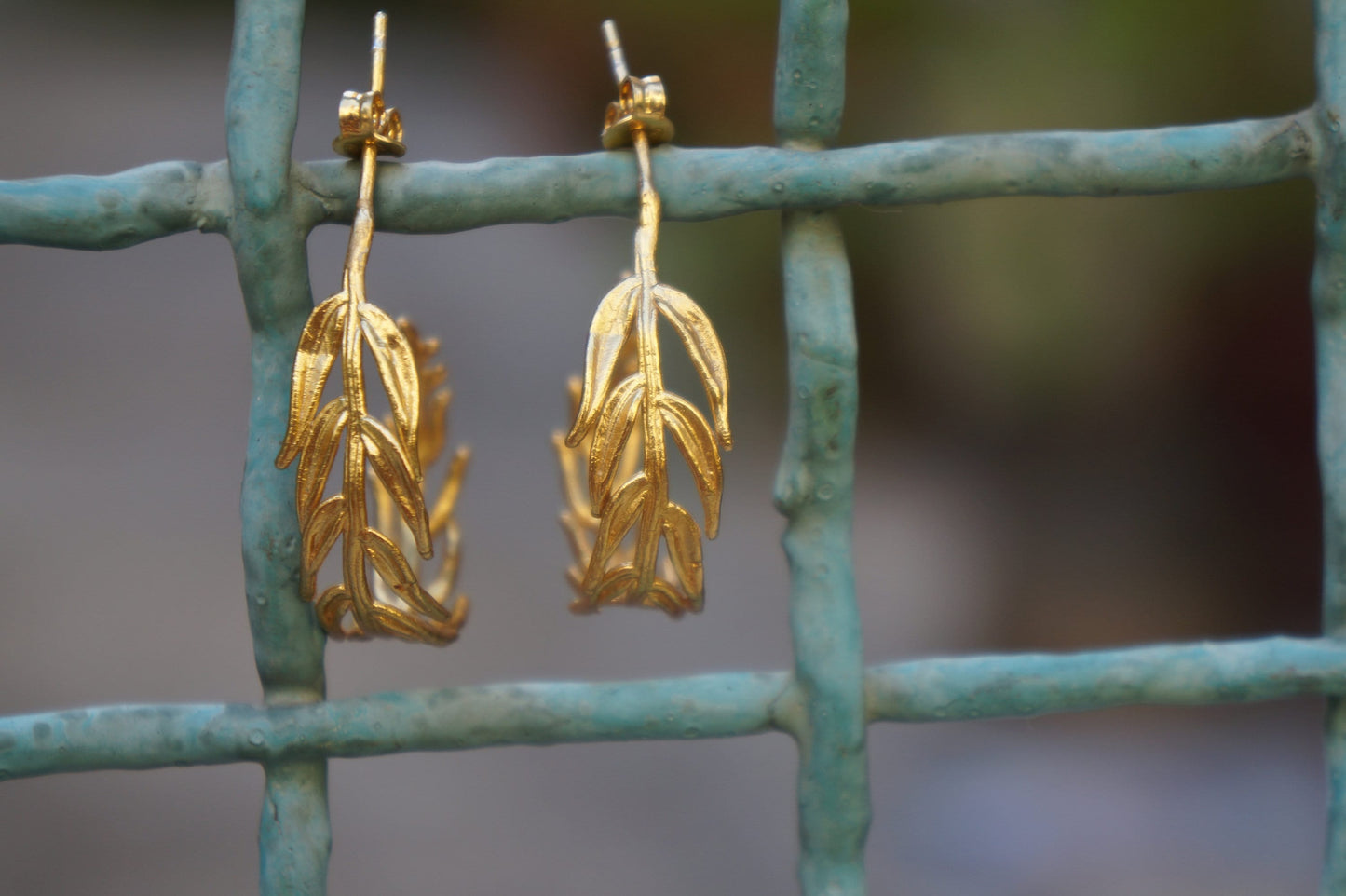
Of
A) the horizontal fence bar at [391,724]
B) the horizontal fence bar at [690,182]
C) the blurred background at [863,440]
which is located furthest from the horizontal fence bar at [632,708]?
the blurred background at [863,440]

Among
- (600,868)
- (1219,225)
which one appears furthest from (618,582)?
(1219,225)

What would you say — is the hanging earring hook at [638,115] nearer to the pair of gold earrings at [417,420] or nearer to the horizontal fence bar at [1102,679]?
the pair of gold earrings at [417,420]

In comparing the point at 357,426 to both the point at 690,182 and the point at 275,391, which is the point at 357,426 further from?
the point at 690,182

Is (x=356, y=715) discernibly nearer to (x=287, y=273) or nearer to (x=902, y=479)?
(x=287, y=273)

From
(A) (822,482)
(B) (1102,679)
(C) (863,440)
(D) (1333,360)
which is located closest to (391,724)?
(A) (822,482)

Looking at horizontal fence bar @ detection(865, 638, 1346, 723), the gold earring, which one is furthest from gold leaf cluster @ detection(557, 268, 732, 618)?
horizontal fence bar @ detection(865, 638, 1346, 723)

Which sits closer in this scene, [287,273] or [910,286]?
[287,273]

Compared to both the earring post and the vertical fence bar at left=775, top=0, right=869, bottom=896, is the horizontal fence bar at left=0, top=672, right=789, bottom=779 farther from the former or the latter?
the earring post
